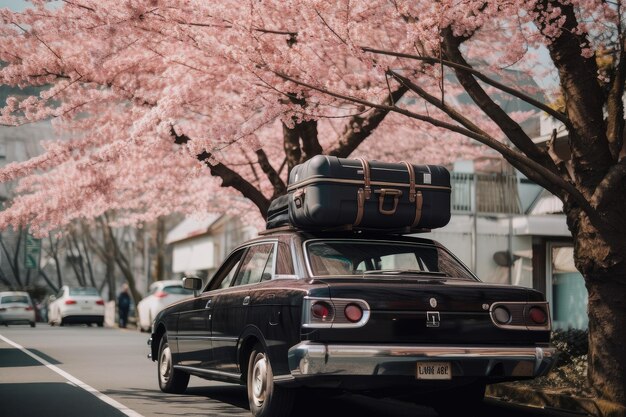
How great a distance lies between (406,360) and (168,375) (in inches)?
187

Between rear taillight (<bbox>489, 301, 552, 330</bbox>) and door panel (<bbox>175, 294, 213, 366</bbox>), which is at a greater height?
rear taillight (<bbox>489, 301, 552, 330</bbox>)

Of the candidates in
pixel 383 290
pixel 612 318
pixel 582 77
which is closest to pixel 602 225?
pixel 612 318

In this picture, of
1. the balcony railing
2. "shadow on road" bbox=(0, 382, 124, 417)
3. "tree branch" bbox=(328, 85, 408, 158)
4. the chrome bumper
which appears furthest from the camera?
the balcony railing

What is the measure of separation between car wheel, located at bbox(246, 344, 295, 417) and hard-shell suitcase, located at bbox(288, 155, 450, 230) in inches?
49.9

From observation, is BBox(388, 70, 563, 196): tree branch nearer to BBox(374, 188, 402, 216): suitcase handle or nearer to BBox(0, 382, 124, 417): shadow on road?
BBox(374, 188, 402, 216): suitcase handle

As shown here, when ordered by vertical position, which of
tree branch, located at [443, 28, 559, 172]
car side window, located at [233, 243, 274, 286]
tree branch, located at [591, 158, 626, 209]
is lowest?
car side window, located at [233, 243, 274, 286]

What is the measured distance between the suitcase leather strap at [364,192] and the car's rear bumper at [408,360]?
1.57 m

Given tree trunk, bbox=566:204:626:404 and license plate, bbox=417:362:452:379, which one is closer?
license plate, bbox=417:362:452:379

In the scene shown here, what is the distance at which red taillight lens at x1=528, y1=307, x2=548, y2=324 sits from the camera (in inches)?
333

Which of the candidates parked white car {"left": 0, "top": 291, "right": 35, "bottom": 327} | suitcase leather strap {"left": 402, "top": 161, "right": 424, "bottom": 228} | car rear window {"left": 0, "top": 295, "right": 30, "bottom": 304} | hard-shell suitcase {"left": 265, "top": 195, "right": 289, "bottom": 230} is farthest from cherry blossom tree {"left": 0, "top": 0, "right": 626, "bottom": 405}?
car rear window {"left": 0, "top": 295, "right": 30, "bottom": 304}

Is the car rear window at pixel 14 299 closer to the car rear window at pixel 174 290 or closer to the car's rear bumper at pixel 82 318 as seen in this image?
the car's rear bumper at pixel 82 318

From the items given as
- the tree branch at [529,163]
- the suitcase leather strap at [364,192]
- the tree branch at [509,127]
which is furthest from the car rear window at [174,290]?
the suitcase leather strap at [364,192]

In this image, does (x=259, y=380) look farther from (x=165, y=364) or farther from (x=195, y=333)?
(x=165, y=364)

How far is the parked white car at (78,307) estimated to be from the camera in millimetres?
40094
